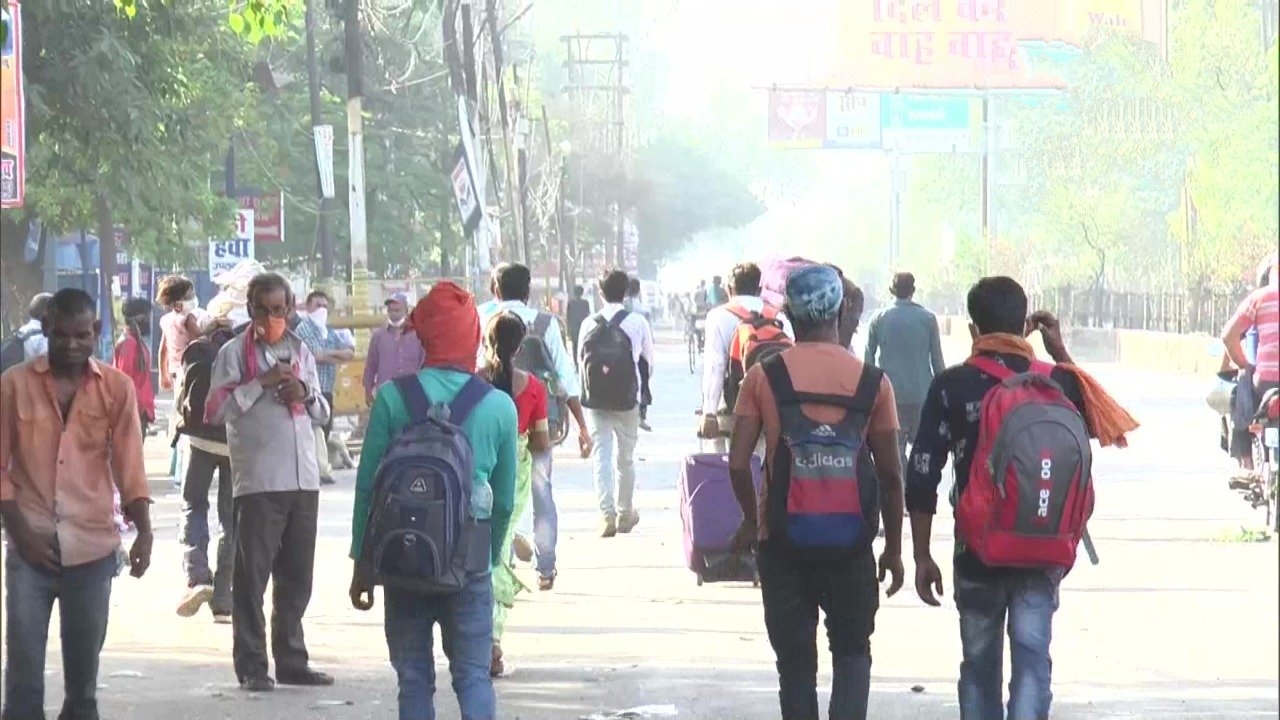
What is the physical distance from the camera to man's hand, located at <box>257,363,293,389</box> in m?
10.3

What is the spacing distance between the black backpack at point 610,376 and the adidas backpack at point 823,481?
8801 millimetres

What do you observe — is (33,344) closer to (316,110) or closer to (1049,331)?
(1049,331)

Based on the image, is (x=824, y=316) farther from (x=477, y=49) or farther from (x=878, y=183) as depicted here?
(x=878, y=183)

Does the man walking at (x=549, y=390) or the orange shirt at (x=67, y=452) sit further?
the man walking at (x=549, y=390)

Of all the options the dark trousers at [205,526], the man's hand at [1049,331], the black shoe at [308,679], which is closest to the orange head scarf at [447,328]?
the man's hand at [1049,331]

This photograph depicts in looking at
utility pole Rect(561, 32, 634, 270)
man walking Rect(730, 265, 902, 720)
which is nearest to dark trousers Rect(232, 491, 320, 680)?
man walking Rect(730, 265, 902, 720)

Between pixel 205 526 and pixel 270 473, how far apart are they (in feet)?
7.93

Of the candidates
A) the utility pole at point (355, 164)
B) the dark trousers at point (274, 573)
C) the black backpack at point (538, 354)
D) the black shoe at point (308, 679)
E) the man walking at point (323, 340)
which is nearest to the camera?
the dark trousers at point (274, 573)

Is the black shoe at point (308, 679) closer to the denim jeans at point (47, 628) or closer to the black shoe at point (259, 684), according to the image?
the black shoe at point (259, 684)

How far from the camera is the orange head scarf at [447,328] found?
296 inches

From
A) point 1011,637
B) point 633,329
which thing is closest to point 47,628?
point 1011,637

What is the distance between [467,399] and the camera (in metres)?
7.38

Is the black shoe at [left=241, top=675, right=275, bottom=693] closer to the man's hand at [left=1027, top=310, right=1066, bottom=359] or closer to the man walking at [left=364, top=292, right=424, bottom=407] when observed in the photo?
the man's hand at [left=1027, top=310, right=1066, bottom=359]

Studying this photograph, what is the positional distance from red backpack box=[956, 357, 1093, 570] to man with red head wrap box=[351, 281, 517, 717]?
1334 mm
